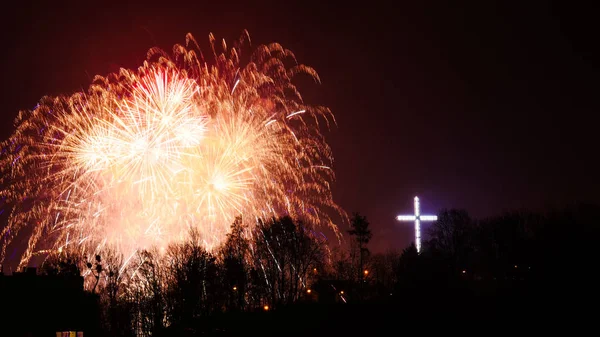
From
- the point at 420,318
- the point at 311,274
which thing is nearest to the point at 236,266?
the point at 311,274

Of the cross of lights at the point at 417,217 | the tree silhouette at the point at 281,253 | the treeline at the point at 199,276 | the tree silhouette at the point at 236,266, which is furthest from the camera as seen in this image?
the cross of lights at the point at 417,217

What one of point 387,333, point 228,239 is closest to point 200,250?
point 228,239

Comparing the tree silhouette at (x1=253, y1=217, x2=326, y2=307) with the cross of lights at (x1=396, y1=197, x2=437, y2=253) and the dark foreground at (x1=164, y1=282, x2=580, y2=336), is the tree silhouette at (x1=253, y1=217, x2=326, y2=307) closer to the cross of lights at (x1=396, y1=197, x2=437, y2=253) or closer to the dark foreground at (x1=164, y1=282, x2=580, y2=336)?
→ the dark foreground at (x1=164, y1=282, x2=580, y2=336)

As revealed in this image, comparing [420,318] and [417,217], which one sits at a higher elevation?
[417,217]

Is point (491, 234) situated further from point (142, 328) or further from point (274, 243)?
point (142, 328)

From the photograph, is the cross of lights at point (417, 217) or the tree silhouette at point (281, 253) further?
the cross of lights at point (417, 217)

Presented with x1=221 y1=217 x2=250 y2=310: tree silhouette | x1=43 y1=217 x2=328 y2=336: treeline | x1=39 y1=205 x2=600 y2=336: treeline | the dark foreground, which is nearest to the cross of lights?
x1=39 y1=205 x2=600 y2=336: treeline

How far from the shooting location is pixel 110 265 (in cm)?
7712

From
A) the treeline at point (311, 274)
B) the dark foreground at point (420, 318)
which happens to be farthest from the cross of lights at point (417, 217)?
the dark foreground at point (420, 318)

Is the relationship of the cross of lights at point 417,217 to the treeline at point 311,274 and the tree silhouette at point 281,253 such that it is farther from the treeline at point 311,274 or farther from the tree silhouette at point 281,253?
the tree silhouette at point 281,253

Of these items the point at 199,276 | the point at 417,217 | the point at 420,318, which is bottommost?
the point at 420,318

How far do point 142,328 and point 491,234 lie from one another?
161 ft

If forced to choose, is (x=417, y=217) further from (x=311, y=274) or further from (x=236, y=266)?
(x=236, y=266)

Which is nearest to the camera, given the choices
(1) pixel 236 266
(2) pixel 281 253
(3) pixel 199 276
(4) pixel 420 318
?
(4) pixel 420 318
